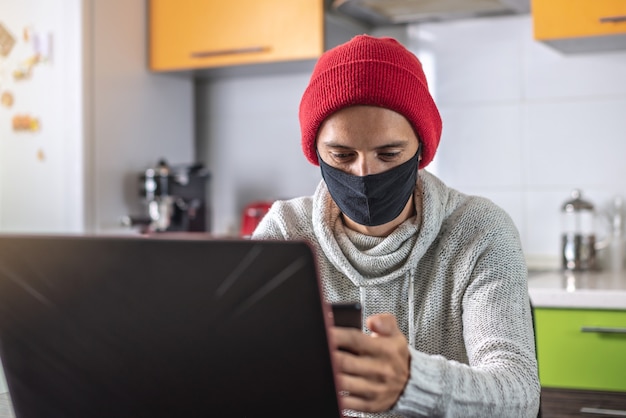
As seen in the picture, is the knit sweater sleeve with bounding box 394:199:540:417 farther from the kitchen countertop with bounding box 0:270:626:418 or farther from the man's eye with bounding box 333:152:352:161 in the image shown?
the kitchen countertop with bounding box 0:270:626:418

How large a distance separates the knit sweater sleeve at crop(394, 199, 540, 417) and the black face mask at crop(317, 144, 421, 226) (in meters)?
0.11

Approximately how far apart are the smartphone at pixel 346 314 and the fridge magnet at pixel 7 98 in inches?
97.4

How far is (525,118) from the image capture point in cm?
275

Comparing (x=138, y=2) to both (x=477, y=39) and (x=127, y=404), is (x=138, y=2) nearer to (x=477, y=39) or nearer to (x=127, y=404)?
(x=477, y=39)

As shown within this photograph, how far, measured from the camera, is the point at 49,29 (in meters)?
2.87

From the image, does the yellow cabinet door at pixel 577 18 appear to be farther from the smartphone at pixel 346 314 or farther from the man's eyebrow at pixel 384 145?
the smartphone at pixel 346 314

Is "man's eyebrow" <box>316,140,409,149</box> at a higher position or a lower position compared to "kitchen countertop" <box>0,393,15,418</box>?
higher

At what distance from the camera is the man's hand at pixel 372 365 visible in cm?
70

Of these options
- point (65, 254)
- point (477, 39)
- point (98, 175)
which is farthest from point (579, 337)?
point (65, 254)

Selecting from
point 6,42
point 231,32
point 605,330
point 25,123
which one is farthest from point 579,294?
point 6,42

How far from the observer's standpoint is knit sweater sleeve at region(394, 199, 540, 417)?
80 cm

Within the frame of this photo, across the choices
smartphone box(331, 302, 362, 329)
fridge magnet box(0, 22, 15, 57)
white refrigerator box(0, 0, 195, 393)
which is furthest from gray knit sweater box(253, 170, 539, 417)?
fridge magnet box(0, 22, 15, 57)

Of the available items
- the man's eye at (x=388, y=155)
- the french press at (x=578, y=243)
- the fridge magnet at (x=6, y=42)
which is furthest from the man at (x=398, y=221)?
the fridge magnet at (x=6, y=42)

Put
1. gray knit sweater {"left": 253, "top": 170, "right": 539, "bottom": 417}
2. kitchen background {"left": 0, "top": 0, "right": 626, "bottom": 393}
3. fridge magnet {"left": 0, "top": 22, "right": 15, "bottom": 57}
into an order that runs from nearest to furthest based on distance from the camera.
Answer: gray knit sweater {"left": 253, "top": 170, "right": 539, "bottom": 417} → kitchen background {"left": 0, "top": 0, "right": 626, "bottom": 393} → fridge magnet {"left": 0, "top": 22, "right": 15, "bottom": 57}
